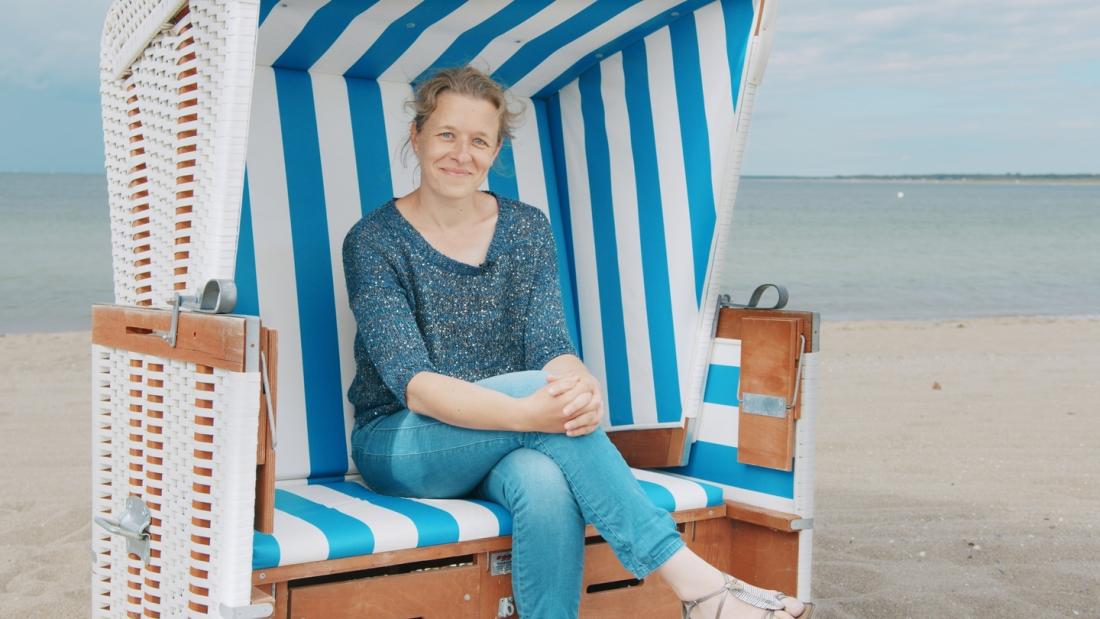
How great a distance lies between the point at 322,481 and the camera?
3.02 m

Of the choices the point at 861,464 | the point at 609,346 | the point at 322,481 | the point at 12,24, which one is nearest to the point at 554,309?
the point at 609,346

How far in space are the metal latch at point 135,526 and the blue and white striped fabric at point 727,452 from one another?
1.45 metres

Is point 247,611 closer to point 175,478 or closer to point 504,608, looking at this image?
point 175,478

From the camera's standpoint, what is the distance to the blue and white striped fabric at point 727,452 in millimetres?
2854

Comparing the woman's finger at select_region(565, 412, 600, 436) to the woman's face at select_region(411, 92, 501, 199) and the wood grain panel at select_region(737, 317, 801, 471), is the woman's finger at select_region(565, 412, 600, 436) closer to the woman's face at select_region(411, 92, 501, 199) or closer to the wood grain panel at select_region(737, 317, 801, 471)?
the wood grain panel at select_region(737, 317, 801, 471)

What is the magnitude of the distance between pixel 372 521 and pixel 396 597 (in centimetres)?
17

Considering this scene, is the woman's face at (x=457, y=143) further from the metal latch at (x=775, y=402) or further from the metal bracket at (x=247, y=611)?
the metal bracket at (x=247, y=611)

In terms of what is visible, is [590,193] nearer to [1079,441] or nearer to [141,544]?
[141,544]

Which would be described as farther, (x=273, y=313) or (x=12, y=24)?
(x=12, y=24)

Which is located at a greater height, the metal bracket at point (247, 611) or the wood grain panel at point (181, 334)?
the wood grain panel at point (181, 334)

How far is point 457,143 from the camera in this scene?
9.12ft

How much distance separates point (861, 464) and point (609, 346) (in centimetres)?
240

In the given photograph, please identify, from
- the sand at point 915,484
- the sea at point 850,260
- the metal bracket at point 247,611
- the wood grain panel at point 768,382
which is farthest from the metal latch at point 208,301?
the sea at point 850,260

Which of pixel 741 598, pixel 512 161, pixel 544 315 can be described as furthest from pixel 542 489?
pixel 512 161
